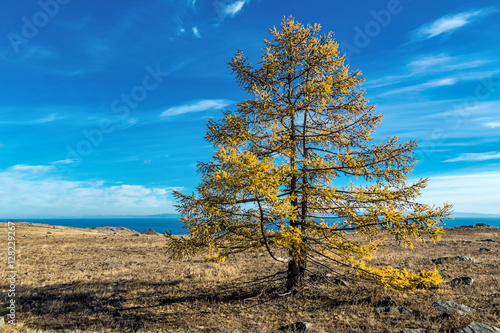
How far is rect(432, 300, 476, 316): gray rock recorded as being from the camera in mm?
7988

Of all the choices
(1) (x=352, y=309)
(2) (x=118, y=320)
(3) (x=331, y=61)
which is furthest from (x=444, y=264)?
(2) (x=118, y=320)

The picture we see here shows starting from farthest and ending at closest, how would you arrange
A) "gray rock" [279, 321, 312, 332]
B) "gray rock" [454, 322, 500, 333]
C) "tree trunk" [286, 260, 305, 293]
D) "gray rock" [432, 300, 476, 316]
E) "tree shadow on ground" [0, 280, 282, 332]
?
"tree trunk" [286, 260, 305, 293] < "tree shadow on ground" [0, 280, 282, 332] < "gray rock" [432, 300, 476, 316] < "gray rock" [279, 321, 312, 332] < "gray rock" [454, 322, 500, 333]

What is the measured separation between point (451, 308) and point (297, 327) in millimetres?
4623

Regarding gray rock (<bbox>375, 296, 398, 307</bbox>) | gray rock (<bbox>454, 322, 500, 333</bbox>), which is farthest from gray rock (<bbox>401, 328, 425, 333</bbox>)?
gray rock (<bbox>375, 296, 398, 307</bbox>)

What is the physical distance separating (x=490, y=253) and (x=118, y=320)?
24791 millimetres

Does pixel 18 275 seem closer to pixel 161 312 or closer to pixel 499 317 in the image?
pixel 161 312

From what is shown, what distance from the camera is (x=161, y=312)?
32.2 feet

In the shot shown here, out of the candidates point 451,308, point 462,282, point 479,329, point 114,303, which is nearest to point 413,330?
point 479,329

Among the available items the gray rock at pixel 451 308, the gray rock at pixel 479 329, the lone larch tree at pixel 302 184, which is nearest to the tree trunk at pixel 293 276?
the lone larch tree at pixel 302 184

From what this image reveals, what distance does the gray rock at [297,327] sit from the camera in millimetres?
7590

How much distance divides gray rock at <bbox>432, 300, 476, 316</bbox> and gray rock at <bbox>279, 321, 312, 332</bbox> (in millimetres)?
3960

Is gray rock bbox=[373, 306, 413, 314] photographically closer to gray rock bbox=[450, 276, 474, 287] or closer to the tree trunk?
the tree trunk

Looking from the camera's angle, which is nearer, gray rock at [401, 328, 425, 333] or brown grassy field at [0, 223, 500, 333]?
gray rock at [401, 328, 425, 333]

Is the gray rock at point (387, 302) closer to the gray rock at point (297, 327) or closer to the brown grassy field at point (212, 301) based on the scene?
the brown grassy field at point (212, 301)
